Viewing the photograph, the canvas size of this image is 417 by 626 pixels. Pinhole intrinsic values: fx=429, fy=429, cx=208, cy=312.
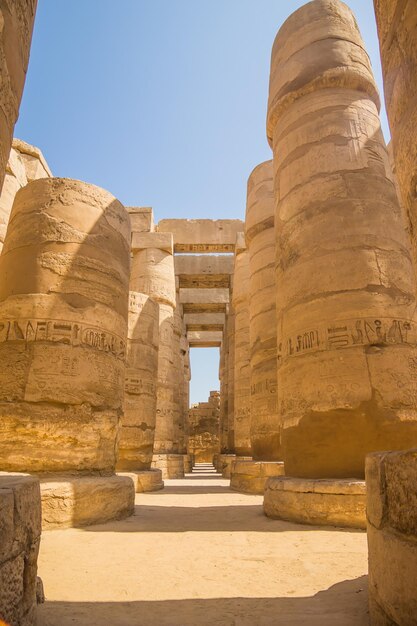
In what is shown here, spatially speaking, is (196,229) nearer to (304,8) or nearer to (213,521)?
(304,8)

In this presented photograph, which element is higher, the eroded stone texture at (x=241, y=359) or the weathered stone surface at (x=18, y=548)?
the eroded stone texture at (x=241, y=359)

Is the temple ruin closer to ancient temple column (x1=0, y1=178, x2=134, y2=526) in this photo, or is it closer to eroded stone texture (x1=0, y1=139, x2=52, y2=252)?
ancient temple column (x1=0, y1=178, x2=134, y2=526)

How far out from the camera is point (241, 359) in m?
11.4

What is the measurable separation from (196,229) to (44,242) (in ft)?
35.1

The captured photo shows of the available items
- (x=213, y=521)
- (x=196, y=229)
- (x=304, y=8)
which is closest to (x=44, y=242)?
(x=213, y=521)

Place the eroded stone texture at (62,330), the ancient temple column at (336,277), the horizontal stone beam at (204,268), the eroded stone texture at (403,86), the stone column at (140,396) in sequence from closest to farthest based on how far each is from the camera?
the eroded stone texture at (403,86) < the ancient temple column at (336,277) < the eroded stone texture at (62,330) < the stone column at (140,396) < the horizontal stone beam at (204,268)

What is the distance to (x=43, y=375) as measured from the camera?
3879 millimetres

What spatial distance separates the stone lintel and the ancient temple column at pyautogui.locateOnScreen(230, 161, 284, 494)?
16.5ft

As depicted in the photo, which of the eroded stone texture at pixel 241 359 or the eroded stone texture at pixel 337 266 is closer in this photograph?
the eroded stone texture at pixel 337 266

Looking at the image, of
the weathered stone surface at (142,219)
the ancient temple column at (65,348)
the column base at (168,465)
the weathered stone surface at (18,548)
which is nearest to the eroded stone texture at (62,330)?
the ancient temple column at (65,348)

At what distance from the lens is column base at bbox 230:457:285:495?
6364mm

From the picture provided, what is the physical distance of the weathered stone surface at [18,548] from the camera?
143cm

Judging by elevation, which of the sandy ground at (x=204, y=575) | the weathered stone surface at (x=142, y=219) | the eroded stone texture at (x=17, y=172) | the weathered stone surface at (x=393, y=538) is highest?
the weathered stone surface at (x=142, y=219)

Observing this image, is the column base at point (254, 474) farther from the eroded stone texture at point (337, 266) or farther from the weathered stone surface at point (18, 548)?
the weathered stone surface at point (18, 548)
